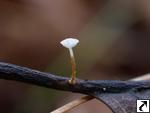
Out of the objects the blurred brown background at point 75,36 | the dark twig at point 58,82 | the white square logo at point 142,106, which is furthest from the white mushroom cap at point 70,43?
the blurred brown background at point 75,36

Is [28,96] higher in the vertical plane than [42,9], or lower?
lower

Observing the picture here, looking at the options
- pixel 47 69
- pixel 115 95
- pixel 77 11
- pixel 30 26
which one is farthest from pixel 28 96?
pixel 115 95

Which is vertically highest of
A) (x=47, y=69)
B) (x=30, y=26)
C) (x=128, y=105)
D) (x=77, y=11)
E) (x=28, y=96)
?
(x=77, y=11)

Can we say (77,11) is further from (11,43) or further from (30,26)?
(11,43)

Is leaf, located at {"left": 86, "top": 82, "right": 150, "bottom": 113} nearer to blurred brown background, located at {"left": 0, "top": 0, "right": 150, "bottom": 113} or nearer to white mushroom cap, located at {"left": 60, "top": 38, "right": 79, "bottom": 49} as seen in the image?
white mushroom cap, located at {"left": 60, "top": 38, "right": 79, "bottom": 49}

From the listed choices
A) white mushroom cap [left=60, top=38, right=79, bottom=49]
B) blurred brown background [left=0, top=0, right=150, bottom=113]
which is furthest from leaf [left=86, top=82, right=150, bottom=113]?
Answer: blurred brown background [left=0, top=0, right=150, bottom=113]

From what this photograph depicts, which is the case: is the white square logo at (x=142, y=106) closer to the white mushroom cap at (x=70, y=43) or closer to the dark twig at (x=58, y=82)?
the dark twig at (x=58, y=82)
